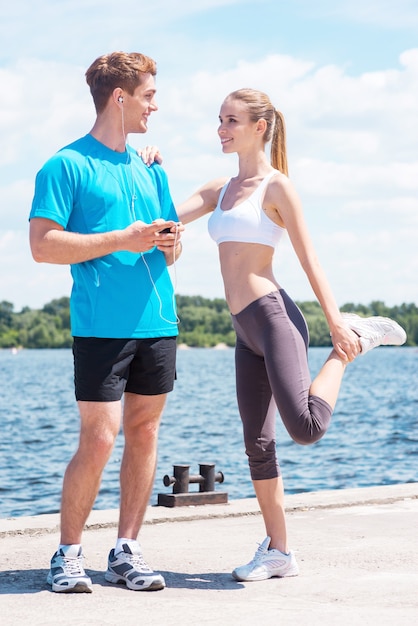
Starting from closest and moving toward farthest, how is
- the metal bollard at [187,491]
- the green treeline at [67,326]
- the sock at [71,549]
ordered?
the sock at [71,549] → the metal bollard at [187,491] → the green treeline at [67,326]

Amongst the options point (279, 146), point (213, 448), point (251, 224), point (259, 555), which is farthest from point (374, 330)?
point (213, 448)

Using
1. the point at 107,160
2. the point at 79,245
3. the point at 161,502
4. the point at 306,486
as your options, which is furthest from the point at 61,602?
the point at 306,486

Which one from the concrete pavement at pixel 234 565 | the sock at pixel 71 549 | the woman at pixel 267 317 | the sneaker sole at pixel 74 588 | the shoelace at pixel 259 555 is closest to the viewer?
the concrete pavement at pixel 234 565

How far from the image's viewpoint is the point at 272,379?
470cm

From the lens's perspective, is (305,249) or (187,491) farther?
(187,491)

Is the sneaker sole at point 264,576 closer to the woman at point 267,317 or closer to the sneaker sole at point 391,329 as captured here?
the woman at point 267,317

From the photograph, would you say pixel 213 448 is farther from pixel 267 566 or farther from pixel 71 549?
pixel 71 549

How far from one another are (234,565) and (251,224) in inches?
65.9

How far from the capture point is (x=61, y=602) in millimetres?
4336

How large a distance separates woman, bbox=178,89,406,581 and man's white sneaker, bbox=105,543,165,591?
1.38 ft

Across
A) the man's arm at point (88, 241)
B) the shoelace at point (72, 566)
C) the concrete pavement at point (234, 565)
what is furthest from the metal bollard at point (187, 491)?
the man's arm at point (88, 241)

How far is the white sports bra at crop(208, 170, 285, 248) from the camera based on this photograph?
4781 mm

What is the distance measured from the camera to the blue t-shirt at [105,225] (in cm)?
455

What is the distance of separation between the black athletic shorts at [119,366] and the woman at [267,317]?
397 mm
